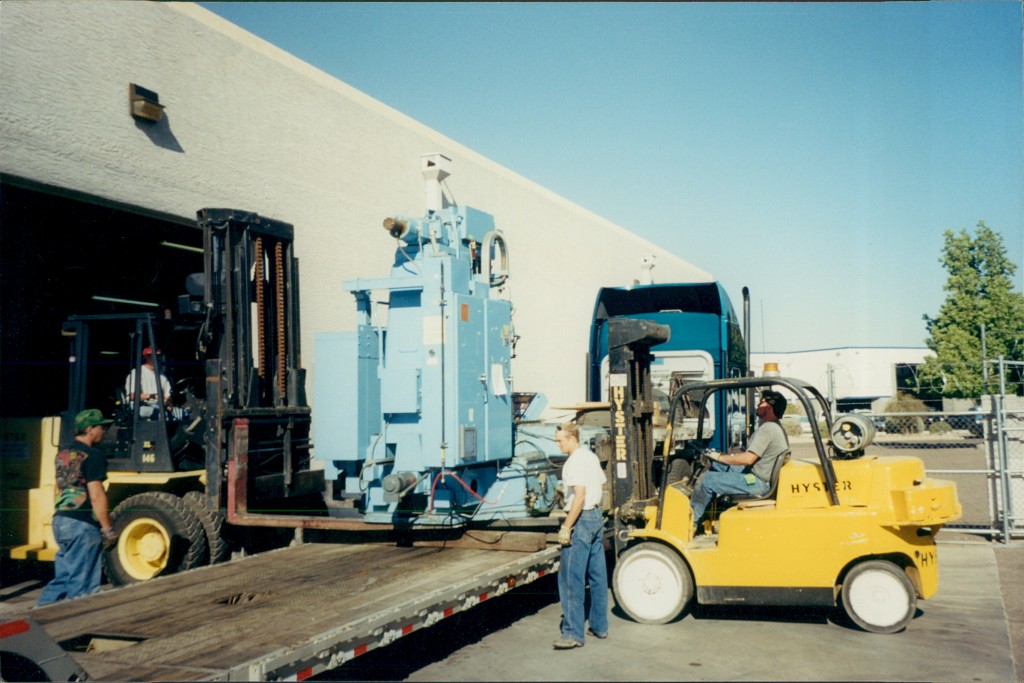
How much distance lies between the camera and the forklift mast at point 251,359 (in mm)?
8312

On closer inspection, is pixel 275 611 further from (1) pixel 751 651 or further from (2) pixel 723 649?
(1) pixel 751 651

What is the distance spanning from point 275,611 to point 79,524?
290 centimetres

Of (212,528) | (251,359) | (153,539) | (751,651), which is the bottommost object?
(751,651)

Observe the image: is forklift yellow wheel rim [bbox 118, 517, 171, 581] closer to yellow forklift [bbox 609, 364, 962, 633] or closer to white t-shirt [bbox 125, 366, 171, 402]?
white t-shirt [bbox 125, 366, 171, 402]

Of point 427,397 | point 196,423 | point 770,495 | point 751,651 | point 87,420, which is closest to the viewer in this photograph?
point 751,651

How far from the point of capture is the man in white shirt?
6312 millimetres

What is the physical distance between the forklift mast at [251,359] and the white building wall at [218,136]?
38.9 inches

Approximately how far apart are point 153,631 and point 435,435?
3.14 m

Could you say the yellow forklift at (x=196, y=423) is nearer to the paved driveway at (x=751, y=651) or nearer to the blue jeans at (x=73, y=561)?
the blue jeans at (x=73, y=561)

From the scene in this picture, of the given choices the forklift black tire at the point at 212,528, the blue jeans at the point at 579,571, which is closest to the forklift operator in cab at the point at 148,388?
the forklift black tire at the point at 212,528

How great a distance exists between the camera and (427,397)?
7.61 m

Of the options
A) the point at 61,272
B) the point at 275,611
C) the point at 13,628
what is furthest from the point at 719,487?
the point at 61,272

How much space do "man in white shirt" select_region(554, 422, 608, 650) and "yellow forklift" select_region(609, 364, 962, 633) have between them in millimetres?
724

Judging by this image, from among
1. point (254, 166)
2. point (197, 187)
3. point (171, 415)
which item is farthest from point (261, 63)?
point (171, 415)
